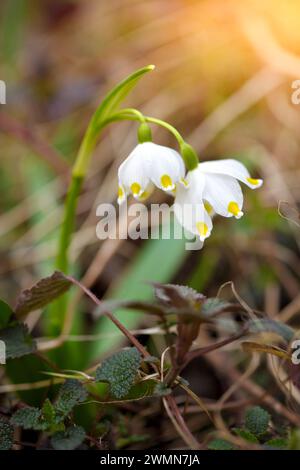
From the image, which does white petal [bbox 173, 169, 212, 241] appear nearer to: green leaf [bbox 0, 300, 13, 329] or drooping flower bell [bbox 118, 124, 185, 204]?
drooping flower bell [bbox 118, 124, 185, 204]

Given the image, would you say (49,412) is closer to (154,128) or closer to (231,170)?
(231,170)

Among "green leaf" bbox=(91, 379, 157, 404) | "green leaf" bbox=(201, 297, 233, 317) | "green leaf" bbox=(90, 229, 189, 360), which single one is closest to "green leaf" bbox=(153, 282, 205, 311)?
"green leaf" bbox=(201, 297, 233, 317)

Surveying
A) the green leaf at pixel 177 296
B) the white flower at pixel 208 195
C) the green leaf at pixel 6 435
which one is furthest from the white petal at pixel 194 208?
the green leaf at pixel 6 435

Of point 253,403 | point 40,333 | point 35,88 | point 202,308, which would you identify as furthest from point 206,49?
point 202,308

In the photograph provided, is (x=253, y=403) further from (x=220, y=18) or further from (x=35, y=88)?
(x=220, y=18)

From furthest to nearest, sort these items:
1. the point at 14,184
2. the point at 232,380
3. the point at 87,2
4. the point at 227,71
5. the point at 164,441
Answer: the point at 87,2 < the point at 227,71 < the point at 14,184 < the point at 232,380 < the point at 164,441

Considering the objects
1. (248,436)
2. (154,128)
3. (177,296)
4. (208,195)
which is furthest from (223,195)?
(154,128)

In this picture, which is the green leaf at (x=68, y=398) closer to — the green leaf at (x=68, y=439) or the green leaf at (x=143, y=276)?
the green leaf at (x=68, y=439)
